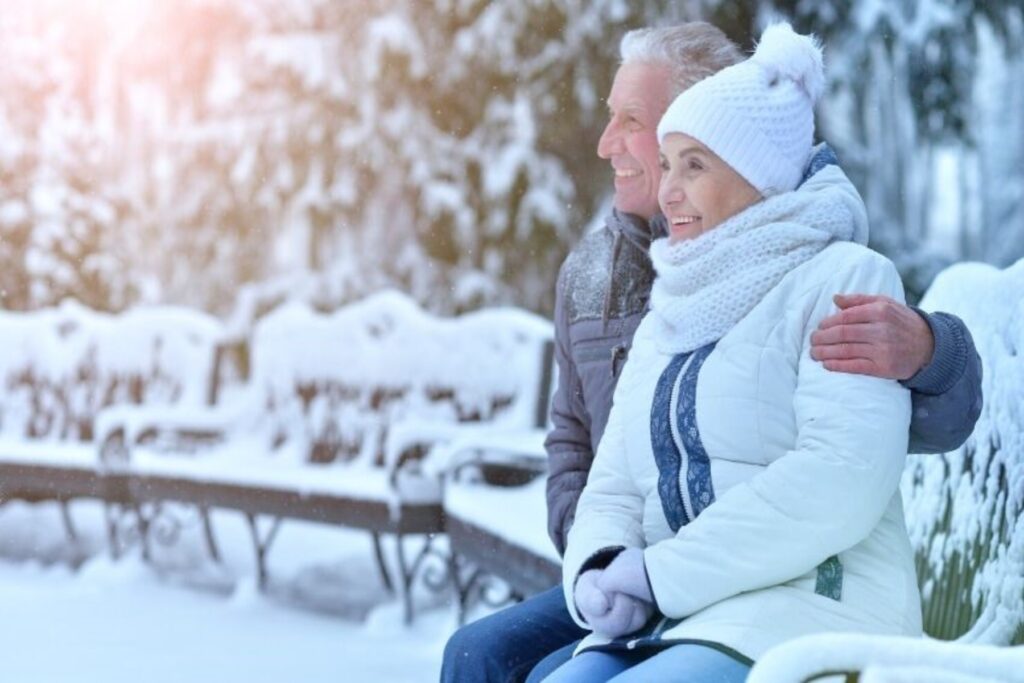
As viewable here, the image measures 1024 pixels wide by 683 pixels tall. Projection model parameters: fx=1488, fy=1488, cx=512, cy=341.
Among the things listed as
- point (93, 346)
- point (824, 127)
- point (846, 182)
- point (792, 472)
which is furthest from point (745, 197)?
point (93, 346)

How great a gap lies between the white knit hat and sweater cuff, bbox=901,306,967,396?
310mm

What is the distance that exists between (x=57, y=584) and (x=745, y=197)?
21.9 ft

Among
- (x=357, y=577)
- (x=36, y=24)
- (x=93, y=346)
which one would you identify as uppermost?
(x=36, y=24)

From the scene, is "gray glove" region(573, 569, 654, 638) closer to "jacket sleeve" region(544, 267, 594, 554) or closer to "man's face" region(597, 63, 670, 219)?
"jacket sleeve" region(544, 267, 594, 554)

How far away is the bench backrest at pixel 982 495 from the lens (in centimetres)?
281

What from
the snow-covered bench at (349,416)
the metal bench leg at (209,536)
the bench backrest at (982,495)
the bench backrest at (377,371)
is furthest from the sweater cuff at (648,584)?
the metal bench leg at (209,536)

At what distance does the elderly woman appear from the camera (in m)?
1.94

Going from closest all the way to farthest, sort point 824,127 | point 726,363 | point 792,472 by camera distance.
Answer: point 792,472
point 726,363
point 824,127

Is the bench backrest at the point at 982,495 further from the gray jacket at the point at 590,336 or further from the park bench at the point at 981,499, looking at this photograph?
the gray jacket at the point at 590,336

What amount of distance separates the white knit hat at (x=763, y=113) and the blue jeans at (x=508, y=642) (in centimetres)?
90

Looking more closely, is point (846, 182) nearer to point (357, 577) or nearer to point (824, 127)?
point (357, 577)

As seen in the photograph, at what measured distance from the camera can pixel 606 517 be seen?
2229 mm

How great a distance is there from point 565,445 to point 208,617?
452 cm

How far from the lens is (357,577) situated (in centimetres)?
841
